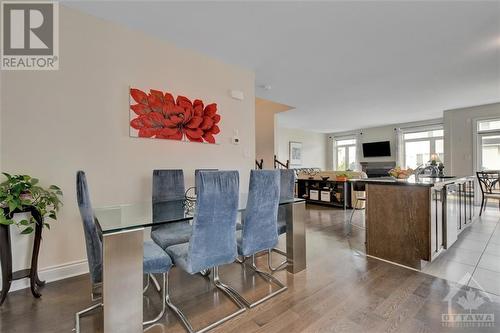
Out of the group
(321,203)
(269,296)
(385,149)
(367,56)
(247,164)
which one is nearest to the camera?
(269,296)

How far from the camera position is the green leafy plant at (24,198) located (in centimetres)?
173

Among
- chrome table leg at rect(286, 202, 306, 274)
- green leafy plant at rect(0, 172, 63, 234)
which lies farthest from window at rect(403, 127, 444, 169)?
green leafy plant at rect(0, 172, 63, 234)

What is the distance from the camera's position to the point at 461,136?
602 cm

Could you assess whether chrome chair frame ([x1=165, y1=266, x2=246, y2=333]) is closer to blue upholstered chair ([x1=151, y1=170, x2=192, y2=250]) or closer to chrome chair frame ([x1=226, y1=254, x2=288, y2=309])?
chrome chair frame ([x1=226, y1=254, x2=288, y2=309])

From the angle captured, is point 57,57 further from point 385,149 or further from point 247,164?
point 385,149

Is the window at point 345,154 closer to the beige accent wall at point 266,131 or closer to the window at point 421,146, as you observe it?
the window at point 421,146

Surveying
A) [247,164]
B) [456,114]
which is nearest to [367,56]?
[247,164]

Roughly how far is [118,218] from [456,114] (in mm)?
8113

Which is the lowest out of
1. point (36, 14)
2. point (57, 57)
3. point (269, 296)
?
point (269, 296)

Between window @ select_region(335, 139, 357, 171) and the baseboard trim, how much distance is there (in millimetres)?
9607

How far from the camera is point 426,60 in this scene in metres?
3.31

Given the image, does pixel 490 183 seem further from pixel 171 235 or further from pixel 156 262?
pixel 156 262

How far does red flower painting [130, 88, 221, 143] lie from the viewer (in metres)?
2.60

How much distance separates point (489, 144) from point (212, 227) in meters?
7.51
